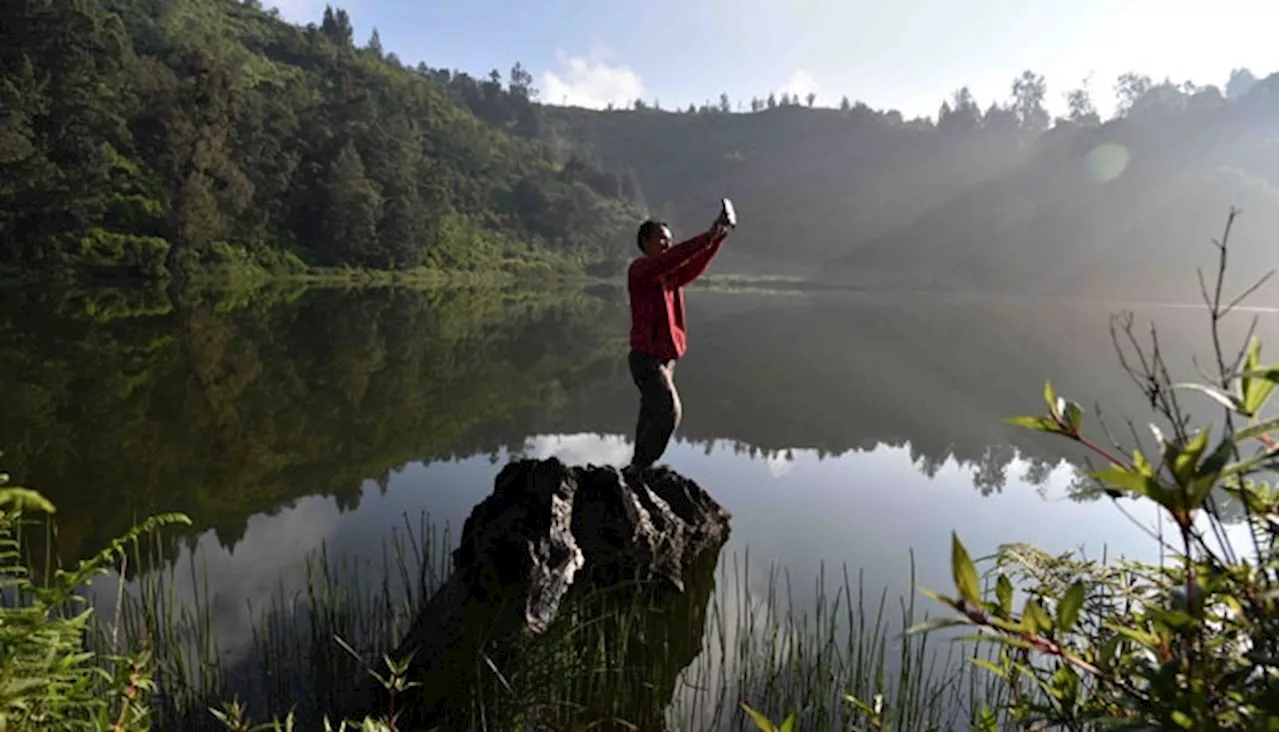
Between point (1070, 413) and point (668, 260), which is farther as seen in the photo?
point (668, 260)

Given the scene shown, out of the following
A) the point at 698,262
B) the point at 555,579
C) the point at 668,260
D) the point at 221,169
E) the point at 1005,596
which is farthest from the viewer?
the point at 221,169

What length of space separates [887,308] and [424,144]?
64287mm

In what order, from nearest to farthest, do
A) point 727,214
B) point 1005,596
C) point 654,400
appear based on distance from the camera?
point 1005,596
point 727,214
point 654,400

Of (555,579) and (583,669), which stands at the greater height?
(555,579)

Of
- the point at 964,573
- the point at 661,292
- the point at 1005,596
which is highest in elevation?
the point at 661,292

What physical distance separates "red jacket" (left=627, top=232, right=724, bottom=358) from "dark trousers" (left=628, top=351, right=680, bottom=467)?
0.10 metres

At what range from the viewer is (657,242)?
716cm

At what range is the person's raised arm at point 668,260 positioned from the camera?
6.69 meters

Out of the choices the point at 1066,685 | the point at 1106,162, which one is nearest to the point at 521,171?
the point at 1106,162

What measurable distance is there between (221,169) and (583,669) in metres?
53.9

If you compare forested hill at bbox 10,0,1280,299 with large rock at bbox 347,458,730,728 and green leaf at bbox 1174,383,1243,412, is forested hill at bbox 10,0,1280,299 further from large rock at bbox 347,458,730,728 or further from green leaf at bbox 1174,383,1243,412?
green leaf at bbox 1174,383,1243,412

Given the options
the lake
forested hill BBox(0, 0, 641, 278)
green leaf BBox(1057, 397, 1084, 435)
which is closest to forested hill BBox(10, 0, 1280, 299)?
forested hill BBox(0, 0, 641, 278)

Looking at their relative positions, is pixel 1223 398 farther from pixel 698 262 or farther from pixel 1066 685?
pixel 698 262

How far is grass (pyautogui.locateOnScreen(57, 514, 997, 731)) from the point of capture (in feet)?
12.9
